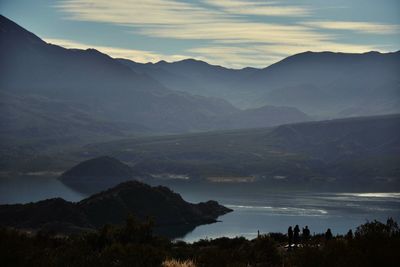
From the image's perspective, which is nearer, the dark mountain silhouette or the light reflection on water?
the dark mountain silhouette

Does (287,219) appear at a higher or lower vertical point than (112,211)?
lower

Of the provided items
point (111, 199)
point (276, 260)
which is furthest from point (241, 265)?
point (111, 199)

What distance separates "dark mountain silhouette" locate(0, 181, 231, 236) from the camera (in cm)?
14812

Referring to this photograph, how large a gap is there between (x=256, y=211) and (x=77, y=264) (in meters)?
168

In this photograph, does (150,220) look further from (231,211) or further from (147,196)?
(231,211)

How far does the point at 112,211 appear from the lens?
167 metres

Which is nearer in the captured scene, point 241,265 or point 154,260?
point 241,265

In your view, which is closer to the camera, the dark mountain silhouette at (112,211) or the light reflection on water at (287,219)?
the dark mountain silhouette at (112,211)

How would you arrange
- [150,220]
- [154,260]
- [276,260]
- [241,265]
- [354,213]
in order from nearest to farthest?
[241,265] → [154,260] → [276,260] → [150,220] → [354,213]

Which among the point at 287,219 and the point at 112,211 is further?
the point at 287,219

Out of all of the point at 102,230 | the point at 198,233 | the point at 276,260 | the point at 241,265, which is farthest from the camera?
the point at 198,233

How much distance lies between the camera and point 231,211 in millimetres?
196000

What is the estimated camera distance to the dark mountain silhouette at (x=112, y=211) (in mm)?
148125

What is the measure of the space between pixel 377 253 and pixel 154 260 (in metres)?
9.21
